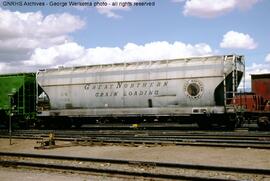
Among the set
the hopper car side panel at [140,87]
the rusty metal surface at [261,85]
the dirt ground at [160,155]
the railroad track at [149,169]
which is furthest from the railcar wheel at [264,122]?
the railroad track at [149,169]

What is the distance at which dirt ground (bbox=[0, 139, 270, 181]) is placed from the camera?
33.4ft

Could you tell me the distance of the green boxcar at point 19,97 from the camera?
2644 cm

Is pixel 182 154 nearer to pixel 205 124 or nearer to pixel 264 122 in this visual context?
pixel 264 122

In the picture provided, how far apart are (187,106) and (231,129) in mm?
2607

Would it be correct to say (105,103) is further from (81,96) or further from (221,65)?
(221,65)

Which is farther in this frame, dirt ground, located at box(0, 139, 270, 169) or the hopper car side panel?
the hopper car side panel

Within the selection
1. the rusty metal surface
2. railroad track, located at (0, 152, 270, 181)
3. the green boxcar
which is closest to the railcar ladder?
the rusty metal surface

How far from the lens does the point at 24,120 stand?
26.5 metres

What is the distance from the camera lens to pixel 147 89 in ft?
73.4

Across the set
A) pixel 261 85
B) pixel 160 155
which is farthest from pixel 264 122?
pixel 160 155

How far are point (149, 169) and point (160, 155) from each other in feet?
8.21

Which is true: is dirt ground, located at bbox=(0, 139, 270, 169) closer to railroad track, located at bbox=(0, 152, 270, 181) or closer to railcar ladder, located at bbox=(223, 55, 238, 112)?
railroad track, located at bbox=(0, 152, 270, 181)

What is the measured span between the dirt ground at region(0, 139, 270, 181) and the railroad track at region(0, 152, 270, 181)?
40 cm

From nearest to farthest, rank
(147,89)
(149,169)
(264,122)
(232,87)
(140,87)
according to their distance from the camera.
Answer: (149,169)
(264,122)
(232,87)
(147,89)
(140,87)
